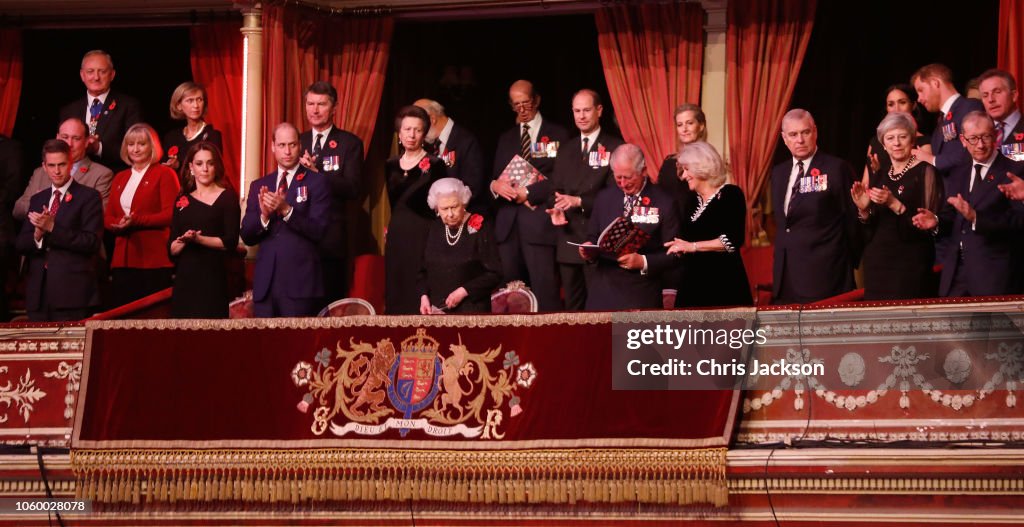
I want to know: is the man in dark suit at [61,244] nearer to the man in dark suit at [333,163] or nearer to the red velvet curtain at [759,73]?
the man in dark suit at [333,163]

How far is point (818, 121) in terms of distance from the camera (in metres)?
10.2

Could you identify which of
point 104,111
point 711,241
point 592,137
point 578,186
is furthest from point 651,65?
point 104,111

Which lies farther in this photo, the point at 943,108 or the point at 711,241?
the point at 943,108

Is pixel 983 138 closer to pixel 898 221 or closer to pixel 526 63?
pixel 898 221

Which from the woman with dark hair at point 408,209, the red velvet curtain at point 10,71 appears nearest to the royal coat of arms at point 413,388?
the woman with dark hair at point 408,209

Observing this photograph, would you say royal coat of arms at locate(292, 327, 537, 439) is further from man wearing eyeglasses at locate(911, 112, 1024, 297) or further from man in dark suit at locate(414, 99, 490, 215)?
man wearing eyeglasses at locate(911, 112, 1024, 297)

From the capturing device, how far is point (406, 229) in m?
8.62

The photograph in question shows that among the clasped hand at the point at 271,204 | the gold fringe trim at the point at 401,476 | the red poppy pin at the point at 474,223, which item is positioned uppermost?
the clasped hand at the point at 271,204

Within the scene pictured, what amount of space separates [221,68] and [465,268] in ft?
12.2

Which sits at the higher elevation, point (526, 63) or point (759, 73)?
point (526, 63)

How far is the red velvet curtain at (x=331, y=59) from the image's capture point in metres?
9.60

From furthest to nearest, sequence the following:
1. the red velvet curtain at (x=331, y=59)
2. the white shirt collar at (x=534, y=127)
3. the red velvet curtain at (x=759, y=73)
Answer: the red velvet curtain at (x=331, y=59)
the red velvet curtain at (x=759, y=73)
the white shirt collar at (x=534, y=127)

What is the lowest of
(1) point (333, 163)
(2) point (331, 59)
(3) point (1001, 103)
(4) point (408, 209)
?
(4) point (408, 209)

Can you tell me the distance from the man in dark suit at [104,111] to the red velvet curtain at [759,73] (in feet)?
12.8
